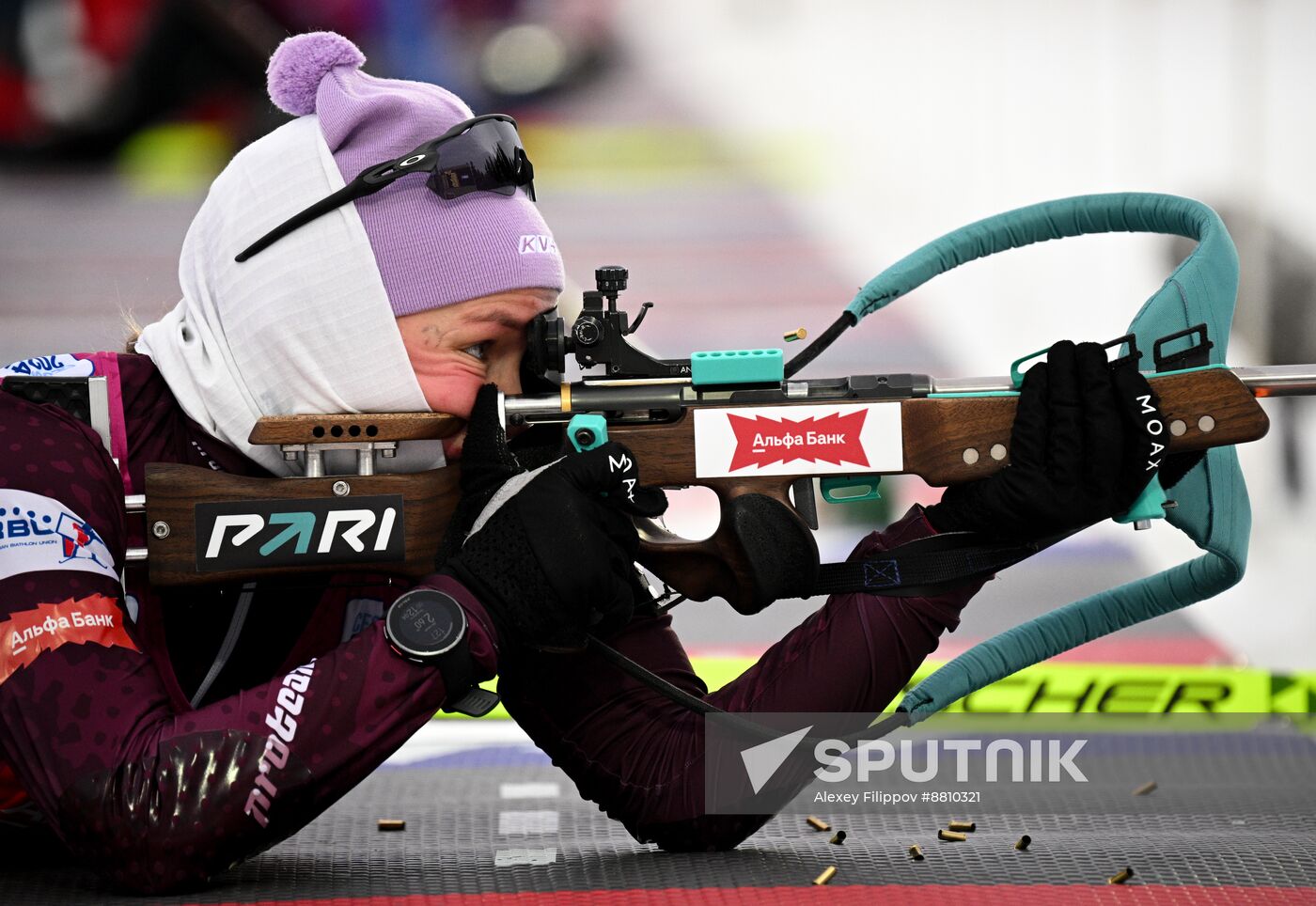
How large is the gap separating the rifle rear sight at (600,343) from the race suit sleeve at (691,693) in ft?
1.16

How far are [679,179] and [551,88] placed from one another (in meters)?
0.33

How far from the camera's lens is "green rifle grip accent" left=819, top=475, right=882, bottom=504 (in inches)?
64.8

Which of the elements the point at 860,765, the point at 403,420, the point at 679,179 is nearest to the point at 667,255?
the point at 679,179

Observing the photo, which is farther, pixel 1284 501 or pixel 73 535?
pixel 1284 501

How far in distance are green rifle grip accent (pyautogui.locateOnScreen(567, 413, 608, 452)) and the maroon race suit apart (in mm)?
237

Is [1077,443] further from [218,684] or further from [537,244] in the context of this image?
[218,684]

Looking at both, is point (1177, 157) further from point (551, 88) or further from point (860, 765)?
point (860, 765)

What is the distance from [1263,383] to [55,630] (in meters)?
1.33

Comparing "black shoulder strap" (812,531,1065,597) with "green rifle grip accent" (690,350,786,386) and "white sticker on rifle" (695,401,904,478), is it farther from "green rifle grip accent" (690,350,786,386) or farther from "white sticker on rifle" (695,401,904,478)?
"green rifle grip accent" (690,350,786,386)

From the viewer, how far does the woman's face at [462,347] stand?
5.41 feet

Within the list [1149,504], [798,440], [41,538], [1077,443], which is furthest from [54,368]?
[1149,504]

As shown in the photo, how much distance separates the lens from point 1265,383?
162 cm

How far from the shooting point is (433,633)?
1427mm
